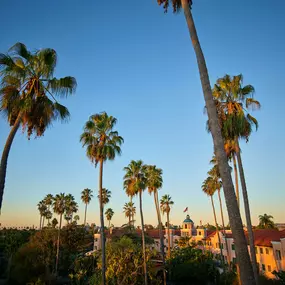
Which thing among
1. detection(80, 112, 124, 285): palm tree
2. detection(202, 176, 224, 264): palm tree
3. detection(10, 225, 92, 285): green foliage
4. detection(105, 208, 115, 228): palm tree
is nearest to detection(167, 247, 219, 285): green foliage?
detection(202, 176, 224, 264): palm tree

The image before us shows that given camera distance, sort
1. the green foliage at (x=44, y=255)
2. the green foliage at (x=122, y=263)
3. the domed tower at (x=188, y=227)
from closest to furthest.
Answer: the green foliage at (x=122, y=263) → the green foliage at (x=44, y=255) → the domed tower at (x=188, y=227)

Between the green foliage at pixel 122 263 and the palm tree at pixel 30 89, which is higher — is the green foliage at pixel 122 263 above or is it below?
below

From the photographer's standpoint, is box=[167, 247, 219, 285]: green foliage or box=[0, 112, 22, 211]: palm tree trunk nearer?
box=[0, 112, 22, 211]: palm tree trunk

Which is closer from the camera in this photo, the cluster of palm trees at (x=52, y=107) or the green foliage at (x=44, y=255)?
the cluster of palm trees at (x=52, y=107)

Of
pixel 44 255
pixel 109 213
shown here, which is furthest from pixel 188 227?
pixel 44 255

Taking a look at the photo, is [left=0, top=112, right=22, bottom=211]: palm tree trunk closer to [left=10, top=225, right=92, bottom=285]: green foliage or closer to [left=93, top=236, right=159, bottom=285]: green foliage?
[left=93, top=236, right=159, bottom=285]: green foliage

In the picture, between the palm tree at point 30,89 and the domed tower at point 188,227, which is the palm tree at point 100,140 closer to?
the palm tree at point 30,89

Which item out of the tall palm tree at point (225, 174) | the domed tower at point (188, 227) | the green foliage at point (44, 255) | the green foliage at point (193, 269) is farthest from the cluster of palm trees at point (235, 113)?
the domed tower at point (188, 227)

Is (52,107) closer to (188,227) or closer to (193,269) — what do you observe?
(193,269)

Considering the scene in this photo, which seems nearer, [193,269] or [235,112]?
[235,112]

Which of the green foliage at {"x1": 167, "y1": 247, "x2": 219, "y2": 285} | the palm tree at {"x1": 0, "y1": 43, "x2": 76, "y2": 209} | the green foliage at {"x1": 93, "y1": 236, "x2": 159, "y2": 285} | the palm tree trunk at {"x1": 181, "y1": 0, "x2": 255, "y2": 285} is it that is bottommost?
the green foliage at {"x1": 167, "y1": 247, "x2": 219, "y2": 285}

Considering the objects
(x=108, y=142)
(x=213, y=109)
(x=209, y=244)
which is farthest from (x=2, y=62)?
(x=209, y=244)

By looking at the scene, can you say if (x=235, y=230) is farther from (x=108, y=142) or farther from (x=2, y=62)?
(x=108, y=142)

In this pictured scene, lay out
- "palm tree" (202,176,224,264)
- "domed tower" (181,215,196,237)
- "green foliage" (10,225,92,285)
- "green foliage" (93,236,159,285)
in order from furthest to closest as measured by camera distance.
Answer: "domed tower" (181,215,196,237) → "palm tree" (202,176,224,264) → "green foliage" (10,225,92,285) → "green foliage" (93,236,159,285)
